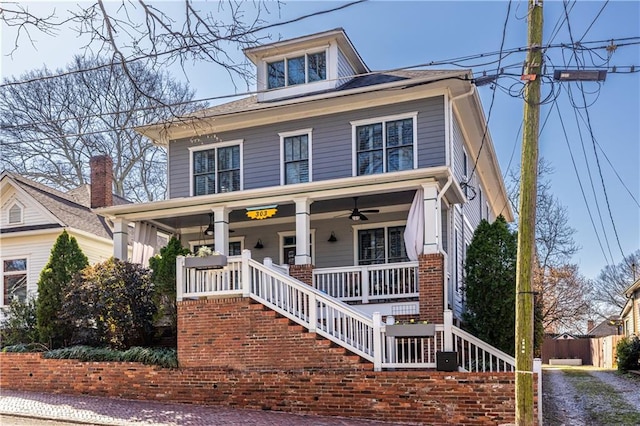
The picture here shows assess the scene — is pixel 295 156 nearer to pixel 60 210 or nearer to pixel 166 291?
pixel 166 291

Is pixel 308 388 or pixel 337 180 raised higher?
pixel 337 180

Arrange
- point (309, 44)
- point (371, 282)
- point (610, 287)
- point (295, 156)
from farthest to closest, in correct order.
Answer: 1. point (610, 287)
2. point (309, 44)
3. point (295, 156)
4. point (371, 282)

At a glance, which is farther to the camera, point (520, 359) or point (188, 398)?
point (188, 398)

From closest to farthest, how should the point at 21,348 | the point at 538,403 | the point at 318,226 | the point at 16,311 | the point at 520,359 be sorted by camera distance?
the point at 520,359, the point at 538,403, the point at 21,348, the point at 16,311, the point at 318,226

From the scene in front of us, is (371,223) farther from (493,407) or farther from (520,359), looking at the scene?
(520,359)

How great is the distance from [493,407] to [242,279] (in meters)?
4.84

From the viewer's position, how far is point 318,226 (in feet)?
53.7

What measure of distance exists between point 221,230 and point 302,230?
202 centimetres

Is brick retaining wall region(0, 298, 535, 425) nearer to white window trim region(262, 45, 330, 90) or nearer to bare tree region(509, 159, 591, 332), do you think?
white window trim region(262, 45, 330, 90)

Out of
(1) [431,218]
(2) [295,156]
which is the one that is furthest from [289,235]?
(1) [431,218]

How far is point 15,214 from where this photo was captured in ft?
67.6

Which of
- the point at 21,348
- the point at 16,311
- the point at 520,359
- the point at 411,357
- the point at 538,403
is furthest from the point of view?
the point at 16,311

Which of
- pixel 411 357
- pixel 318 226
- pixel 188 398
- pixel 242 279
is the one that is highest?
pixel 318 226

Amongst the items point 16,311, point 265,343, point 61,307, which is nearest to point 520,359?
point 265,343
